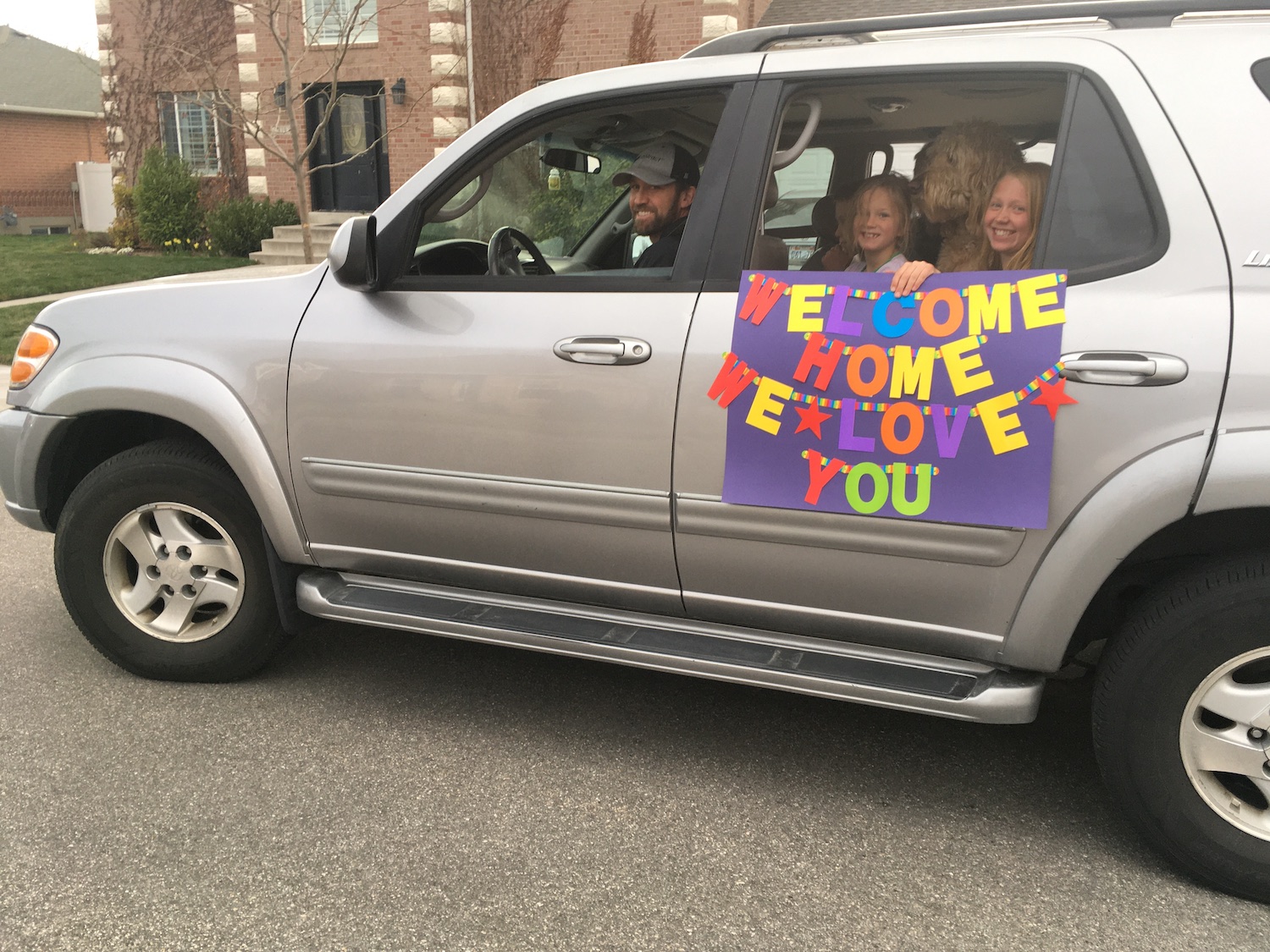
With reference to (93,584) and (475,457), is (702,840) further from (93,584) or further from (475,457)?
(93,584)

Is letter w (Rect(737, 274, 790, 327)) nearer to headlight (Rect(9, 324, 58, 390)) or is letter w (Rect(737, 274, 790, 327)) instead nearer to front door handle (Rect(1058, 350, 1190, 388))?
front door handle (Rect(1058, 350, 1190, 388))

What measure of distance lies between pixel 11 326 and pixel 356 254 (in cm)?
1002

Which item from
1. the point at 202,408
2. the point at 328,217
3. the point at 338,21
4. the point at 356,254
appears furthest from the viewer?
the point at 328,217

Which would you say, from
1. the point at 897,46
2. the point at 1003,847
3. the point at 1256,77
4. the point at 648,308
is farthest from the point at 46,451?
the point at 1256,77

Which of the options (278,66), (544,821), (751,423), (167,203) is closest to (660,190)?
(751,423)

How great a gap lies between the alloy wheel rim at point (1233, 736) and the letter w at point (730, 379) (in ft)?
4.09

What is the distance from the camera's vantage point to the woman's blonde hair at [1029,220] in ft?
8.61

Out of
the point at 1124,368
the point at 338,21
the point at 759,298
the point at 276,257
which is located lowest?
the point at 276,257

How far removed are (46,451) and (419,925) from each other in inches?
83.4

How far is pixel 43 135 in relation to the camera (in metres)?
35.4

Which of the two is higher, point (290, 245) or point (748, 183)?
point (748, 183)

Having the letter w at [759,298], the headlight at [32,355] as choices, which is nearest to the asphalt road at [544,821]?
the headlight at [32,355]

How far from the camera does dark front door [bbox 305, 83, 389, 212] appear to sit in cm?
1897

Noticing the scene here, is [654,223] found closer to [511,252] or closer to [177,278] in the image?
[511,252]
